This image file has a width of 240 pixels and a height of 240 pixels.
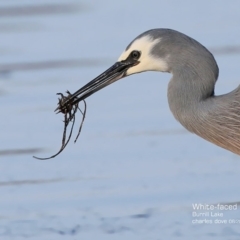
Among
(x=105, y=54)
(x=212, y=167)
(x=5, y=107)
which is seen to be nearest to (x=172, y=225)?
(x=212, y=167)

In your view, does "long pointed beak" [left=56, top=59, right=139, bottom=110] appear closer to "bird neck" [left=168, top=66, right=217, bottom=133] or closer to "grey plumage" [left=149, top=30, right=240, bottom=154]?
"grey plumage" [left=149, top=30, right=240, bottom=154]

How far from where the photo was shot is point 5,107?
34.4 ft

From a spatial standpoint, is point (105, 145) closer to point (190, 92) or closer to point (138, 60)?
point (138, 60)

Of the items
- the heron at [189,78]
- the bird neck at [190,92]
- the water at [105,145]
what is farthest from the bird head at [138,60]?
the water at [105,145]

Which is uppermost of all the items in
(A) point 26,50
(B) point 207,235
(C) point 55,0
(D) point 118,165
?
(C) point 55,0

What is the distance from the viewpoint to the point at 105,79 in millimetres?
7613

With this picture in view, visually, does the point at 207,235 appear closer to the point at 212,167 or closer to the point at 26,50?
the point at 212,167

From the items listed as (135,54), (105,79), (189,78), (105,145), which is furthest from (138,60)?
(105,145)

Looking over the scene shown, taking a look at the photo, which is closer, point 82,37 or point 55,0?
point 82,37

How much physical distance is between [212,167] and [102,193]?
0.99 metres

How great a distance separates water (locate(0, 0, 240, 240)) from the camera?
8266mm

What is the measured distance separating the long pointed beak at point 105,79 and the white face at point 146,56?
0.14 ft

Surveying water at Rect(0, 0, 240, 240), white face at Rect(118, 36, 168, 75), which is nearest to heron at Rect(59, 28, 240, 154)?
white face at Rect(118, 36, 168, 75)

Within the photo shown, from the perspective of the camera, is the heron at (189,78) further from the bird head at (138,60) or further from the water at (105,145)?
the water at (105,145)
